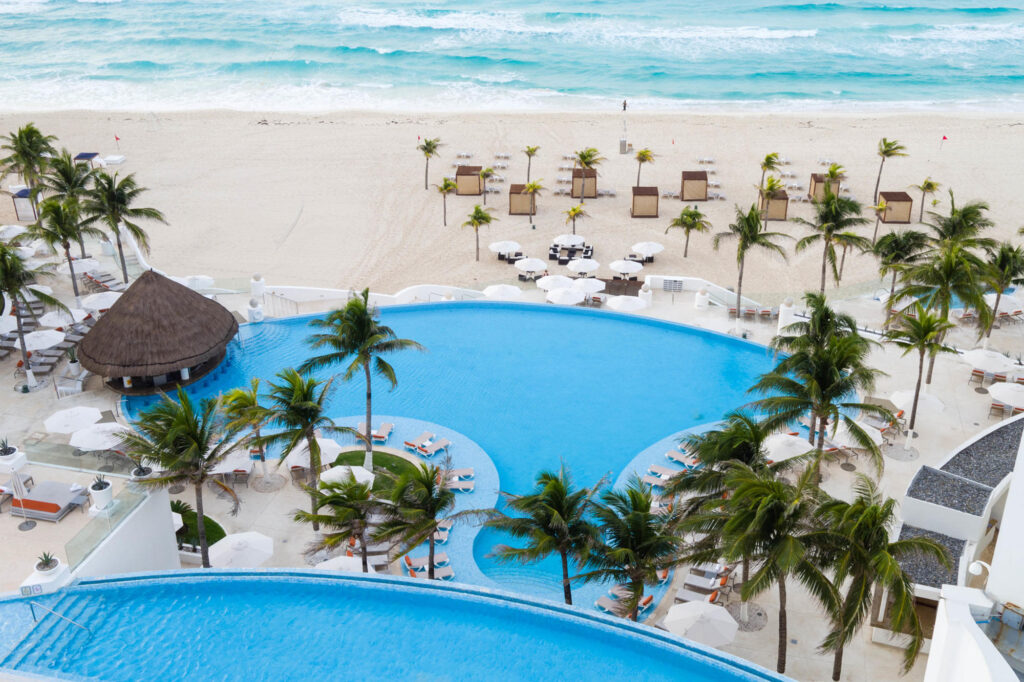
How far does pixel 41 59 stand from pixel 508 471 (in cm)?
8146

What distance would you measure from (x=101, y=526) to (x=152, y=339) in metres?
10.4

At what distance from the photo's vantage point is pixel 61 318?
3028 cm

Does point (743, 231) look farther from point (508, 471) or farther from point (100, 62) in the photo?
point (100, 62)

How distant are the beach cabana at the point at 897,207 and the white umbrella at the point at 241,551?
3262 cm

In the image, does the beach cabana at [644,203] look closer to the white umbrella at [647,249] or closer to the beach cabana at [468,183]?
the white umbrella at [647,249]

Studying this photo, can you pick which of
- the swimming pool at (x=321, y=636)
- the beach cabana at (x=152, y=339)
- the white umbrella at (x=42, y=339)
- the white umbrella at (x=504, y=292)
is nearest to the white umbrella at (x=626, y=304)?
the white umbrella at (x=504, y=292)

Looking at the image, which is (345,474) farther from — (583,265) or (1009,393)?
(1009,393)

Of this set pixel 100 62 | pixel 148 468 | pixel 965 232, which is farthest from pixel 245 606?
pixel 100 62

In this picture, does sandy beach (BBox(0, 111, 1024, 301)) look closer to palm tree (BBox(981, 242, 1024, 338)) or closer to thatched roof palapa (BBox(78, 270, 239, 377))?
palm tree (BBox(981, 242, 1024, 338))

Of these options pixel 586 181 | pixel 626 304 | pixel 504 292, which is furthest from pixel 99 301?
pixel 586 181

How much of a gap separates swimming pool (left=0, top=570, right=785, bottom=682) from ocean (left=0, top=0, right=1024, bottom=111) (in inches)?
2192

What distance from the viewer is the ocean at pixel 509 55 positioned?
71562mm

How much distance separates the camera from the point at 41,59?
284ft

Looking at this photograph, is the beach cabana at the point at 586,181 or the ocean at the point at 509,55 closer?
the beach cabana at the point at 586,181
